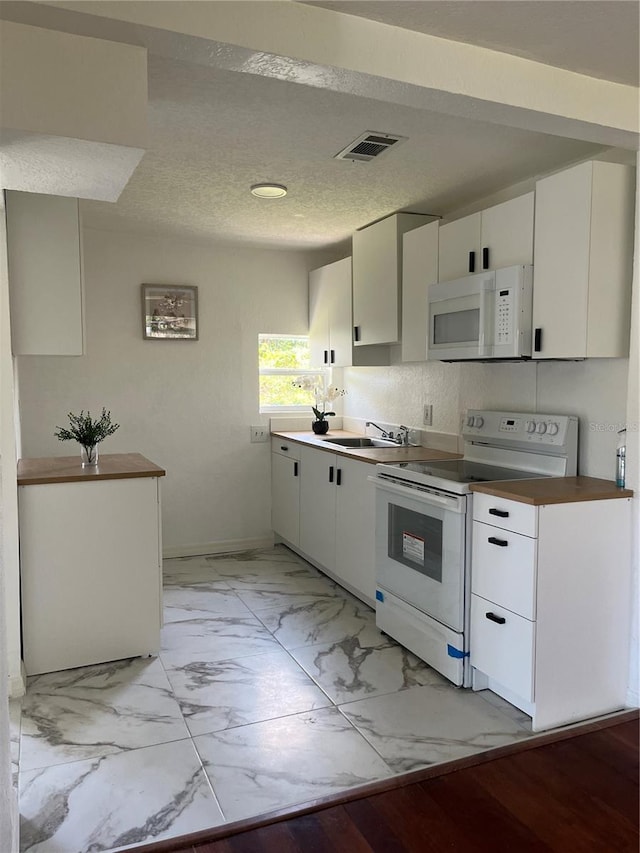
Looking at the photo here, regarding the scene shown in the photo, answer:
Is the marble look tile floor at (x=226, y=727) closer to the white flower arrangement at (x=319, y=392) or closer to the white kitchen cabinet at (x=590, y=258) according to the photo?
the white kitchen cabinet at (x=590, y=258)

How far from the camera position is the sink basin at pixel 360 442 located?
14.1ft

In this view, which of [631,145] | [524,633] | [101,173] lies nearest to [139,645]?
[524,633]

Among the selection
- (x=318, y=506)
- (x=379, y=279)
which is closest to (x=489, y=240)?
(x=379, y=279)

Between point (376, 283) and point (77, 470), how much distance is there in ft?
6.83

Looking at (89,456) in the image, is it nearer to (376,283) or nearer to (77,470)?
(77,470)

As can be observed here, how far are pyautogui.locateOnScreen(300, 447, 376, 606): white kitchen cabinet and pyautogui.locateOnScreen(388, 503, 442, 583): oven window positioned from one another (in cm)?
32

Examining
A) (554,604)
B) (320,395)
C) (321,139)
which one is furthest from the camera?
(320,395)

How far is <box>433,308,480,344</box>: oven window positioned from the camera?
2.98 metres

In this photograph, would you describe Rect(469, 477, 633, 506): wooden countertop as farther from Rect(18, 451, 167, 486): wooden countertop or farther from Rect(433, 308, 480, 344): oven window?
Rect(18, 451, 167, 486): wooden countertop

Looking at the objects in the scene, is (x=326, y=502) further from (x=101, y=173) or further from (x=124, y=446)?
(x=101, y=173)

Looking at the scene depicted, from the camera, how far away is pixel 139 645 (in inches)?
120

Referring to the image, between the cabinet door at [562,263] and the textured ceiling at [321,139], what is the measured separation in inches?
10.7

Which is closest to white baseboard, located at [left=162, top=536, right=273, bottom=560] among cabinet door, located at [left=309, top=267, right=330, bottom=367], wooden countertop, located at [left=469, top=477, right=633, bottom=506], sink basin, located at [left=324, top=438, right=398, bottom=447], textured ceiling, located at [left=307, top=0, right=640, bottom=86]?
sink basin, located at [left=324, top=438, right=398, bottom=447]

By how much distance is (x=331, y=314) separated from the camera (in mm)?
4645
